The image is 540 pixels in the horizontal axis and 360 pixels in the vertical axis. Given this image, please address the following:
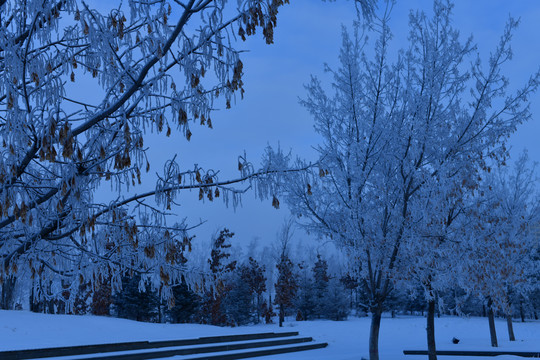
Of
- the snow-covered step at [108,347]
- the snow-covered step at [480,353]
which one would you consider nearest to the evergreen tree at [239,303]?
the snow-covered step at [108,347]

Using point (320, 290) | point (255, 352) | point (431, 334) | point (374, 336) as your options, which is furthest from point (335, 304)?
point (374, 336)

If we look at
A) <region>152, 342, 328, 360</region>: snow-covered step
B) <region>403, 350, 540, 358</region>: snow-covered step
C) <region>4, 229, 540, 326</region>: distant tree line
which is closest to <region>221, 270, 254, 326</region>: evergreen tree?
<region>4, 229, 540, 326</region>: distant tree line

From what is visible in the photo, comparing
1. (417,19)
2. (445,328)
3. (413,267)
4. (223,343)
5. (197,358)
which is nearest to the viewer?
(413,267)

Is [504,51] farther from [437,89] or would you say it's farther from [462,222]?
[462,222]

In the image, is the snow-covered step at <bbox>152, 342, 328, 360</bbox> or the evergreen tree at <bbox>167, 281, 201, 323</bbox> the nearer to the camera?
the snow-covered step at <bbox>152, 342, 328, 360</bbox>

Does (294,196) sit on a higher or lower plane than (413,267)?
higher

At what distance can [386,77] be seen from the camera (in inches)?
430

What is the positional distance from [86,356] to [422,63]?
10032 mm

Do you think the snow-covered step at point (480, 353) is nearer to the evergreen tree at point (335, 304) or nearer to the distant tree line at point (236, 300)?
the distant tree line at point (236, 300)

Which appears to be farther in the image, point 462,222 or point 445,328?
point 445,328

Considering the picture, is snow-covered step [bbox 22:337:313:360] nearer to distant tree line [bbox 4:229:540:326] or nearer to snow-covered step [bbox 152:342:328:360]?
snow-covered step [bbox 152:342:328:360]

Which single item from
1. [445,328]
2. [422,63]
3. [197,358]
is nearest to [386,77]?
[422,63]

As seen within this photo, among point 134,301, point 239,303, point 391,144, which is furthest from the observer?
point 239,303

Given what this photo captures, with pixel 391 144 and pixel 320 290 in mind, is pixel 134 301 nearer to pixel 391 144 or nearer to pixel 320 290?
pixel 320 290
